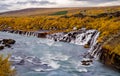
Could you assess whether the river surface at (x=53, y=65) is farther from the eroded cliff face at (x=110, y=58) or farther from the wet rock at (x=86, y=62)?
the eroded cliff face at (x=110, y=58)

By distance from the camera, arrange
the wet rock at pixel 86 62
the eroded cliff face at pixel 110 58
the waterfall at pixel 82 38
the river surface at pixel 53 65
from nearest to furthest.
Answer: the river surface at pixel 53 65, the eroded cliff face at pixel 110 58, the wet rock at pixel 86 62, the waterfall at pixel 82 38

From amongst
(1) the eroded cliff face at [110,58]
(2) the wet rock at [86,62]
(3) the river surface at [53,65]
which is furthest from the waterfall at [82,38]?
(2) the wet rock at [86,62]

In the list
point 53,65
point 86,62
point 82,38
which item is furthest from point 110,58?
point 82,38

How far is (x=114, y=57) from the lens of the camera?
58.8 m

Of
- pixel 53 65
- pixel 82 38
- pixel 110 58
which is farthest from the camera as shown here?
pixel 82 38

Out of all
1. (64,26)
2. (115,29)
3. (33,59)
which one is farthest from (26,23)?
(33,59)

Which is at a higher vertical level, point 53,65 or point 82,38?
point 53,65

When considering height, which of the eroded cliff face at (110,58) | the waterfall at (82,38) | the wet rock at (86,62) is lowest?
the waterfall at (82,38)

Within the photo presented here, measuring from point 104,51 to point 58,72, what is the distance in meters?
16.4

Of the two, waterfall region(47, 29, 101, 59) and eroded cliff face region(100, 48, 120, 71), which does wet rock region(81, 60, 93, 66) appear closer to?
eroded cliff face region(100, 48, 120, 71)

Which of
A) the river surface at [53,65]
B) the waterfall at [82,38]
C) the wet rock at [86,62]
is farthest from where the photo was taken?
the waterfall at [82,38]

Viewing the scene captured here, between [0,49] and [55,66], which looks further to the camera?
[0,49]

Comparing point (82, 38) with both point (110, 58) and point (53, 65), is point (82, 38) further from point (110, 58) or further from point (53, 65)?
point (53, 65)

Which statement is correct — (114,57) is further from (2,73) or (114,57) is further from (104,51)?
(2,73)
